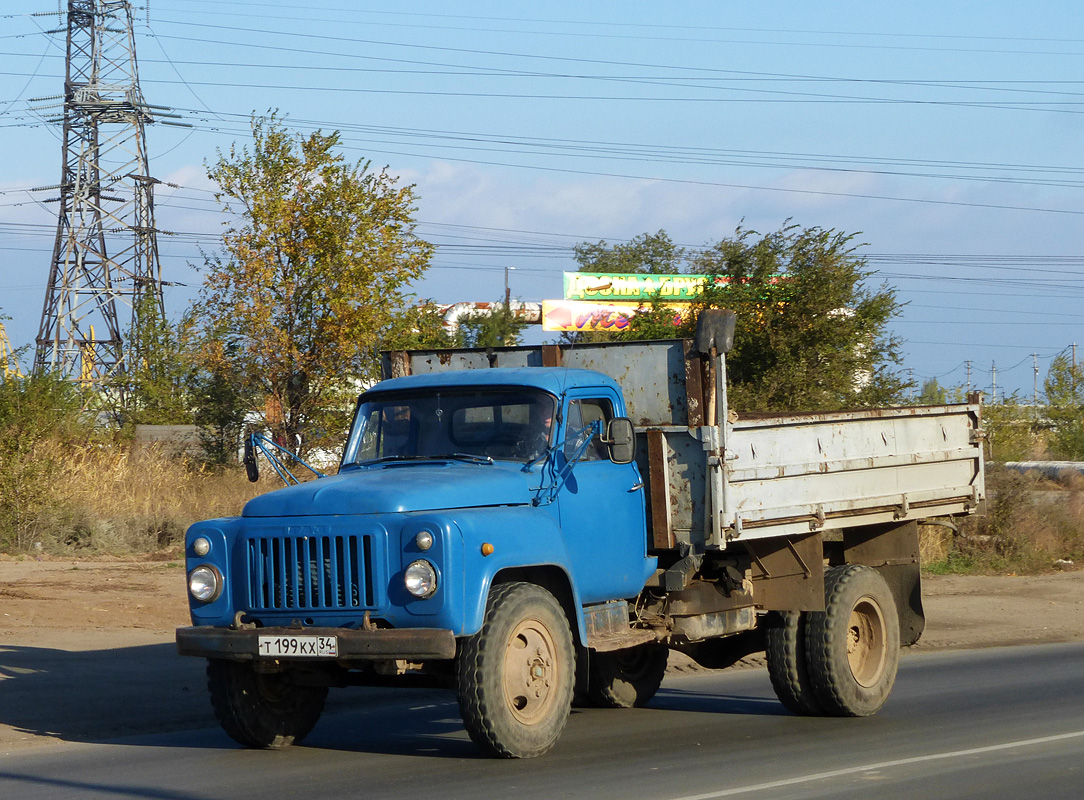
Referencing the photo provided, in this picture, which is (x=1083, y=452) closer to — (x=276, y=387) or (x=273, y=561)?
(x=276, y=387)

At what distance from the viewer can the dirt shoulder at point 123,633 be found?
32.7ft

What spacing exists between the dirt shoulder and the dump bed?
3.41 meters

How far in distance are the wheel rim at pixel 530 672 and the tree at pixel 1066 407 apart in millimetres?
40427

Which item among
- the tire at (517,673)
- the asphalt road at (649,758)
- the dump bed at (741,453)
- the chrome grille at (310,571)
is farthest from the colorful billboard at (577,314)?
the chrome grille at (310,571)

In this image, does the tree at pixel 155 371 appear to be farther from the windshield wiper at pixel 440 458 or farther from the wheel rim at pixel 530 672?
the wheel rim at pixel 530 672

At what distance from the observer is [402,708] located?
35.0ft

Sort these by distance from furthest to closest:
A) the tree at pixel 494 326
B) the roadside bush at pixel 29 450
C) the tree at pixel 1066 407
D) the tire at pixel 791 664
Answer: the tree at pixel 494 326 < the tree at pixel 1066 407 < the roadside bush at pixel 29 450 < the tire at pixel 791 664

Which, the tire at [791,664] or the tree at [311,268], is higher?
the tree at [311,268]

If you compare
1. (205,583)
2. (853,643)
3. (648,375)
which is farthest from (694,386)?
(205,583)

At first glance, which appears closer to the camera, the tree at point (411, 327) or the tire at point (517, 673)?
the tire at point (517, 673)

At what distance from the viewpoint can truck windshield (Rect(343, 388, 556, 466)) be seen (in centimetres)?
842

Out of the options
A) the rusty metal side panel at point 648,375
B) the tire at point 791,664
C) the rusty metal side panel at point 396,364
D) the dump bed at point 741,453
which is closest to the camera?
the dump bed at point 741,453

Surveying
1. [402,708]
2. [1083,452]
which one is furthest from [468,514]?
[1083,452]

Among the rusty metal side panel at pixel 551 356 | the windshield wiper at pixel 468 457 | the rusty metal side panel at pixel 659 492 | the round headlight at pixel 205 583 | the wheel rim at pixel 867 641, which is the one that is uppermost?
the rusty metal side panel at pixel 551 356
